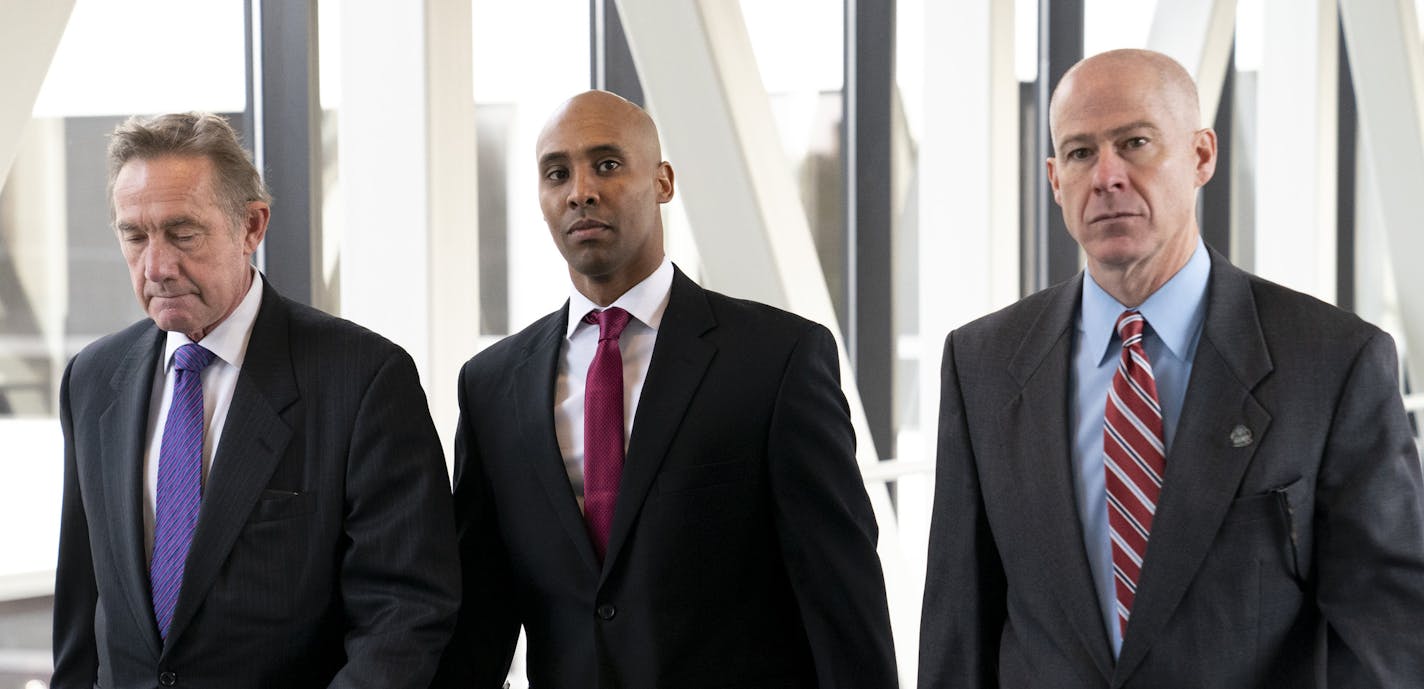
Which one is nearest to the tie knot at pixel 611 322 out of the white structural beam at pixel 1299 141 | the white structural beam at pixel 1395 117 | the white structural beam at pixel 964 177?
the white structural beam at pixel 964 177

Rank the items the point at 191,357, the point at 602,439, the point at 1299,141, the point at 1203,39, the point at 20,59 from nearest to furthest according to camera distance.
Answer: the point at 191,357 < the point at 602,439 < the point at 20,59 < the point at 1203,39 < the point at 1299,141

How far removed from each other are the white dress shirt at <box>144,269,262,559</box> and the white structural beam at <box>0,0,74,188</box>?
0.74m

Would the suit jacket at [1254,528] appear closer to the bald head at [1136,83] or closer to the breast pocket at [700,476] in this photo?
the bald head at [1136,83]

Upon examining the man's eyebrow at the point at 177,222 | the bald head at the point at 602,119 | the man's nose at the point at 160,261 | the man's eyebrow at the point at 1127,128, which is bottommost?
the man's nose at the point at 160,261

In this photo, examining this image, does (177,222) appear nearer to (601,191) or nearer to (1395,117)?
(601,191)

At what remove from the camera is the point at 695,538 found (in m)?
2.31

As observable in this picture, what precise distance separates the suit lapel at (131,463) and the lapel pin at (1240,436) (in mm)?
1475

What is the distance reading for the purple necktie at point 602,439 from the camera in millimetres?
2330

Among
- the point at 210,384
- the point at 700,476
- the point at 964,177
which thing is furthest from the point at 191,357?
the point at 964,177

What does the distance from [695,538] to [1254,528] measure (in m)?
0.80

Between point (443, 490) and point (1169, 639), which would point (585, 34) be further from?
point (1169, 639)

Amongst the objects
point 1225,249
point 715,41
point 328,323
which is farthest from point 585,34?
point 1225,249

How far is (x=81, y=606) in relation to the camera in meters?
2.29

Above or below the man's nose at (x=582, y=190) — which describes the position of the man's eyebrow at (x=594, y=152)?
above
